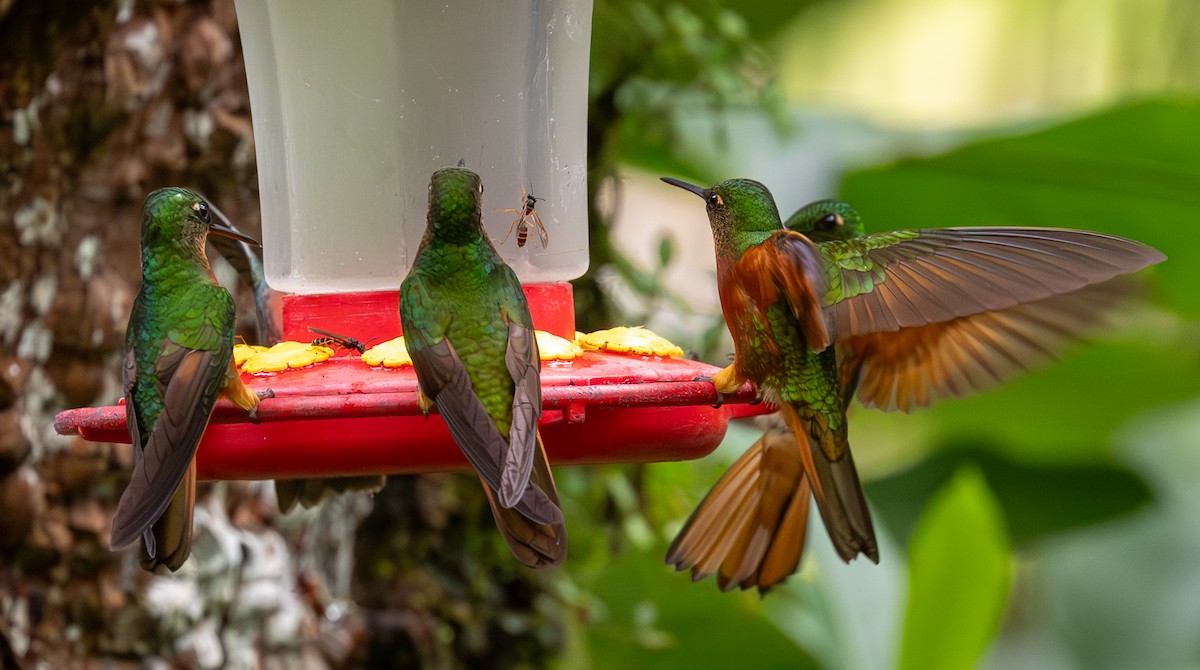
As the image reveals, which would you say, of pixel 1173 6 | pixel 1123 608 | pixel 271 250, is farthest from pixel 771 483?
pixel 1173 6

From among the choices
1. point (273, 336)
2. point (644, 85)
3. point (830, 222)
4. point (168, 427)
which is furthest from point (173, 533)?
point (644, 85)

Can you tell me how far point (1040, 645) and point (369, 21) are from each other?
5470 millimetres

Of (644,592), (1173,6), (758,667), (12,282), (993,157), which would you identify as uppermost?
(1173,6)

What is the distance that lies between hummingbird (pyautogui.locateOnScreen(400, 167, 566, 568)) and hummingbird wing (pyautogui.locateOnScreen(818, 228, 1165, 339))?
65 centimetres

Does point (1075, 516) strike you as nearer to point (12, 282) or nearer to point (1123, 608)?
point (1123, 608)

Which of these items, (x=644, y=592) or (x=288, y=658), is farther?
(x=644, y=592)

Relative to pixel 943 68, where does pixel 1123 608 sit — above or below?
below

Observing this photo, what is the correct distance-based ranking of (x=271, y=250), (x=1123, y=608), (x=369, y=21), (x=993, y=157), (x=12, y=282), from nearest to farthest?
(x=369, y=21) < (x=271, y=250) < (x=12, y=282) < (x=993, y=157) < (x=1123, y=608)

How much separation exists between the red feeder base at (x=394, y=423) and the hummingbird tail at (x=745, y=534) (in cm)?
47

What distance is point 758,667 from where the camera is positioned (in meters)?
4.52

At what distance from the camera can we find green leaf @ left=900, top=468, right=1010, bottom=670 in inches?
140

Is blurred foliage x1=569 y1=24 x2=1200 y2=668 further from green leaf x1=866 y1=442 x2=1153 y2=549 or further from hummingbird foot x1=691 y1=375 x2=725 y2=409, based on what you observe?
hummingbird foot x1=691 y1=375 x2=725 y2=409

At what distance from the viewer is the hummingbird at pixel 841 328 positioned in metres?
2.09

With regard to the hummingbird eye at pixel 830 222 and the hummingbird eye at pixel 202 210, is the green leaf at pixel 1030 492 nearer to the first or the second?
the hummingbird eye at pixel 830 222
